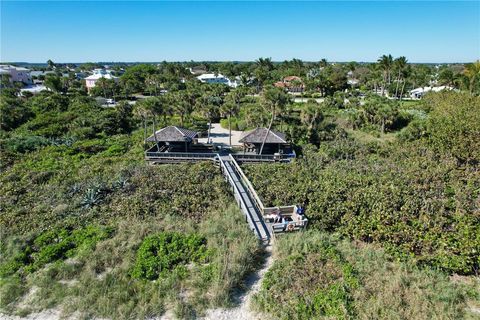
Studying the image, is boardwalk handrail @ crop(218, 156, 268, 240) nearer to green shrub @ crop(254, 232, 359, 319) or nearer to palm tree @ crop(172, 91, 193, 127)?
green shrub @ crop(254, 232, 359, 319)

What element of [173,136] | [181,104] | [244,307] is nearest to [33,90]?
[181,104]

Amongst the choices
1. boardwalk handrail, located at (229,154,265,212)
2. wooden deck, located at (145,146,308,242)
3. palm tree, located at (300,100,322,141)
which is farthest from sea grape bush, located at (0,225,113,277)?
palm tree, located at (300,100,322,141)

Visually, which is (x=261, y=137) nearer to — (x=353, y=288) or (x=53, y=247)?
(x=353, y=288)

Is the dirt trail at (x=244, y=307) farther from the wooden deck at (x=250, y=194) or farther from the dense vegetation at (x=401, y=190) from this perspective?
the dense vegetation at (x=401, y=190)

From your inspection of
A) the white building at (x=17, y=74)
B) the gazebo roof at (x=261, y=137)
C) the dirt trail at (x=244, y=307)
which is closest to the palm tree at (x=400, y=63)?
the gazebo roof at (x=261, y=137)

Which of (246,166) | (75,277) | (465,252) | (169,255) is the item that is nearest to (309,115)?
(246,166)

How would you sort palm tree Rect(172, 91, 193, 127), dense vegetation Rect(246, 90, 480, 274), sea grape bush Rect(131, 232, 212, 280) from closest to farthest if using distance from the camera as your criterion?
sea grape bush Rect(131, 232, 212, 280), dense vegetation Rect(246, 90, 480, 274), palm tree Rect(172, 91, 193, 127)
